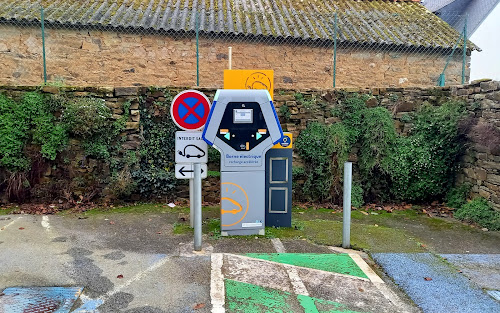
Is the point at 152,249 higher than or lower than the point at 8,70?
lower

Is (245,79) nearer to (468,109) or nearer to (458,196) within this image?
(468,109)

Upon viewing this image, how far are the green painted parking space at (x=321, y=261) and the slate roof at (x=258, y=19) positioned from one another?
668 cm

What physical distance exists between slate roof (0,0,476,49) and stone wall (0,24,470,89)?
0.28m

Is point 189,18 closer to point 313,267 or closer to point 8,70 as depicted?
point 8,70

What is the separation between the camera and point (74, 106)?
6.57 metres

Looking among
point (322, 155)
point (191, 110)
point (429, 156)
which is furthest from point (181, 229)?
point (429, 156)

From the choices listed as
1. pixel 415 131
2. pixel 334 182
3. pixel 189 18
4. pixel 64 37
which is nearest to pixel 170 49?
pixel 189 18

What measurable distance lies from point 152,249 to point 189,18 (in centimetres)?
743

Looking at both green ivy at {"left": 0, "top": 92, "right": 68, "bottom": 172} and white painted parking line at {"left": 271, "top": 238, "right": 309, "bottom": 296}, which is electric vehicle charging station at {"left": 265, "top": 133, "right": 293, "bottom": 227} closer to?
white painted parking line at {"left": 271, "top": 238, "right": 309, "bottom": 296}

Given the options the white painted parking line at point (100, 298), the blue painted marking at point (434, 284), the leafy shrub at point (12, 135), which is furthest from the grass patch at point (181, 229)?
the leafy shrub at point (12, 135)

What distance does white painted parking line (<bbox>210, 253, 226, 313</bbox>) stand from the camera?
3357 mm

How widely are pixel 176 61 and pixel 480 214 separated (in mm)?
7481

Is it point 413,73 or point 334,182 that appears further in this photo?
point 413,73

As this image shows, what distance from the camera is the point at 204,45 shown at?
9.98 meters
